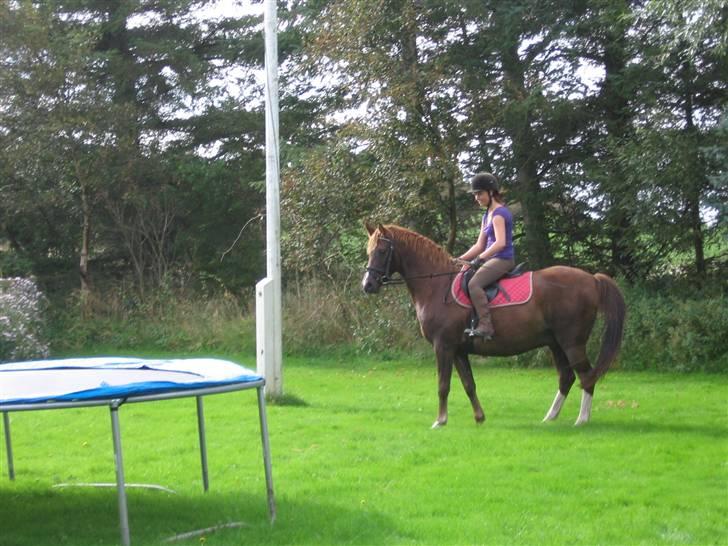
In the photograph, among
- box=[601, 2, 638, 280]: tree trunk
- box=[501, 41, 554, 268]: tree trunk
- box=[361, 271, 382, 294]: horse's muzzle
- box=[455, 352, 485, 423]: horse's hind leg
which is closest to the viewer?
box=[361, 271, 382, 294]: horse's muzzle

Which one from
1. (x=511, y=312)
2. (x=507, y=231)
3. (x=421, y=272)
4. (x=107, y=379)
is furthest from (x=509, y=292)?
(x=107, y=379)

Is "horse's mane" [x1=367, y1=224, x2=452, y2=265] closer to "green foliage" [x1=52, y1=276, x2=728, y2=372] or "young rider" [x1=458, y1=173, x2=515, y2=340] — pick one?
"young rider" [x1=458, y1=173, x2=515, y2=340]

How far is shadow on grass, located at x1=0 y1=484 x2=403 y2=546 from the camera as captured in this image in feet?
20.7

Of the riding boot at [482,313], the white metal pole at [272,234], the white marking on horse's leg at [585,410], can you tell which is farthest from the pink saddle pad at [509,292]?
the white metal pole at [272,234]

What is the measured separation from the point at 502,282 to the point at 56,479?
16.6ft

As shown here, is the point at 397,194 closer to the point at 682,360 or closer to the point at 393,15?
the point at 393,15

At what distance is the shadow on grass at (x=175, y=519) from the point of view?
6305 millimetres

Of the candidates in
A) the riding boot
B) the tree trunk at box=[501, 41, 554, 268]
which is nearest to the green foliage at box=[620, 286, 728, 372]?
the tree trunk at box=[501, 41, 554, 268]

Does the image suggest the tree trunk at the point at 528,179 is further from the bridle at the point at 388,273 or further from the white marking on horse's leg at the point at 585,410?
the white marking on horse's leg at the point at 585,410

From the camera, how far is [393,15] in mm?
19141

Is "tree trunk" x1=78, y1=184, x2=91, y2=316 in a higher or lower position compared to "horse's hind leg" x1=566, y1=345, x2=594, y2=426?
higher

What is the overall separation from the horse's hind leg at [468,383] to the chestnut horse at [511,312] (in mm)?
13

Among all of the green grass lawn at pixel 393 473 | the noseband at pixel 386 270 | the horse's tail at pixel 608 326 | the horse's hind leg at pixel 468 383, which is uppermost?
the noseband at pixel 386 270

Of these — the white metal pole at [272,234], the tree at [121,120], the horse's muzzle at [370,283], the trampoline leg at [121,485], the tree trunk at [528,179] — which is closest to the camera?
the trampoline leg at [121,485]
